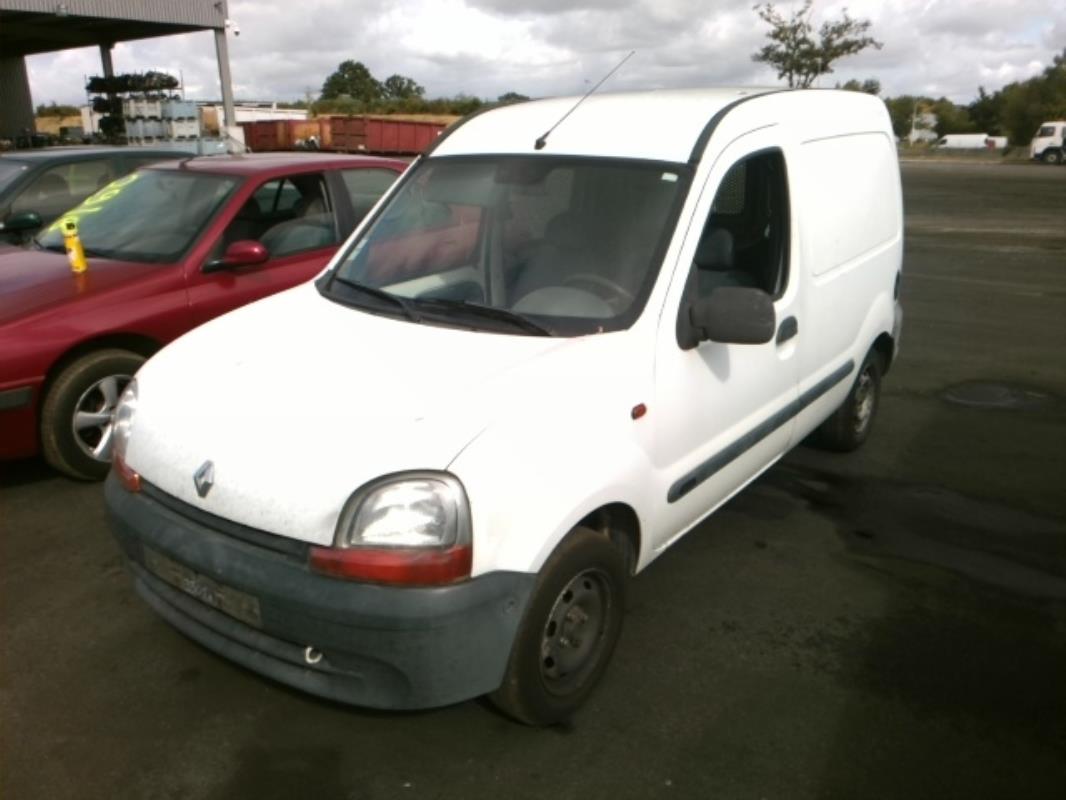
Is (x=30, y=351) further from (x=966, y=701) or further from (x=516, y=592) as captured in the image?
(x=966, y=701)

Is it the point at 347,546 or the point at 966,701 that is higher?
the point at 347,546

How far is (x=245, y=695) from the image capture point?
2926 millimetres

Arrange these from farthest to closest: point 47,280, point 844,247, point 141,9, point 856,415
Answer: point 141,9 < point 856,415 < point 47,280 < point 844,247

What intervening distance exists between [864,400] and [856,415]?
5.6 inches

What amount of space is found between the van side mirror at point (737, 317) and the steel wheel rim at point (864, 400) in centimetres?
219

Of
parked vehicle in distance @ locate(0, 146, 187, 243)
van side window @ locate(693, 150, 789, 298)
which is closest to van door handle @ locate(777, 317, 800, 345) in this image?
van side window @ locate(693, 150, 789, 298)

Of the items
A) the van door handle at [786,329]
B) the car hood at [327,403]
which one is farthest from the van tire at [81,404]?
the van door handle at [786,329]

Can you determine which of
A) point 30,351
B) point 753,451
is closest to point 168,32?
point 30,351

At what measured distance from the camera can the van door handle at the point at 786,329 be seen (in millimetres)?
3633

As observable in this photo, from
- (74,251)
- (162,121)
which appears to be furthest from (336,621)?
(162,121)

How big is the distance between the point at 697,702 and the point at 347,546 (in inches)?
53.1

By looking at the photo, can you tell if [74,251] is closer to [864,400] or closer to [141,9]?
[864,400]

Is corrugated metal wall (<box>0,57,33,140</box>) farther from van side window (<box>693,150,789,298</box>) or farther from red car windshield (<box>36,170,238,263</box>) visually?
van side window (<box>693,150,789,298</box>)

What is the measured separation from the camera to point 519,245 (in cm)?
341
